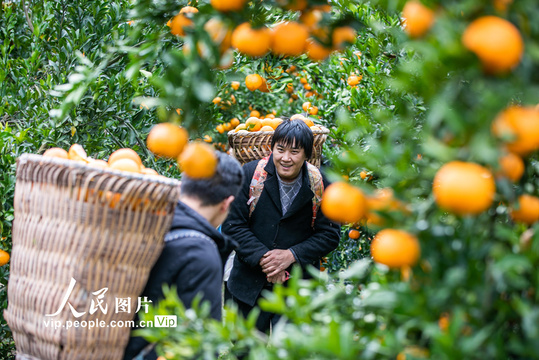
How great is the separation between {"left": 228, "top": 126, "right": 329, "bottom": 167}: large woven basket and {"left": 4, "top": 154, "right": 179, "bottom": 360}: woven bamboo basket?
6.01ft

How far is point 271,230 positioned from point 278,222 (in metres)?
0.06

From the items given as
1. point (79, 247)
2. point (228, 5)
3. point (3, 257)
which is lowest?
point (3, 257)

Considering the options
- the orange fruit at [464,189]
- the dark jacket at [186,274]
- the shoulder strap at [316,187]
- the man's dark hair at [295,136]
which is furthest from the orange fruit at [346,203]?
the shoulder strap at [316,187]

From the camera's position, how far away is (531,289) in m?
1.00

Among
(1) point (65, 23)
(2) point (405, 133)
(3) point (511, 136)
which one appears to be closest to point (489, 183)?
(3) point (511, 136)

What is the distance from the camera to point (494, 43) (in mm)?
800

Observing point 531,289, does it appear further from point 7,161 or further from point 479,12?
point 7,161

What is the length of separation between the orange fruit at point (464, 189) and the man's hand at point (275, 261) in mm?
2248

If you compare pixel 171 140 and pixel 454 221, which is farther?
pixel 454 221

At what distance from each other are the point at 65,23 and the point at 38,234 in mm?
1892

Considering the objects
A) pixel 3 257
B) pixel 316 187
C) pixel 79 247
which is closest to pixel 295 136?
pixel 316 187

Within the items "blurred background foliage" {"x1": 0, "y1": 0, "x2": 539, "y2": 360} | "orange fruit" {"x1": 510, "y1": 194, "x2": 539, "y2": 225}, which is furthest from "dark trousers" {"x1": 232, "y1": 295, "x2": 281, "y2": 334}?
"orange fruit" {"x1": 510, "y1": 194, "x2": 539, "y2": 225}

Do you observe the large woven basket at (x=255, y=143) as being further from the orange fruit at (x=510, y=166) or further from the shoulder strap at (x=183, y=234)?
the orange fruit at (x=510, y=166)

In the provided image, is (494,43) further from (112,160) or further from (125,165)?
(112,160)
